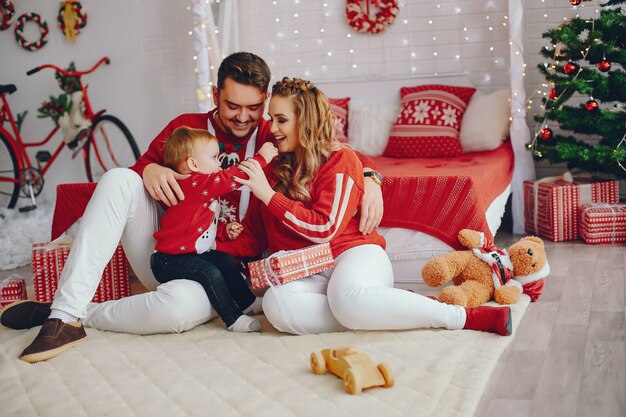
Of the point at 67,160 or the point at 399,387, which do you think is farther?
the point at 67,160

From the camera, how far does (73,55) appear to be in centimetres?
579

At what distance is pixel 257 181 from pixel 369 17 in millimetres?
2756

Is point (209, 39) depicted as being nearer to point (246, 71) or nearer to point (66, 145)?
point (66, 145)

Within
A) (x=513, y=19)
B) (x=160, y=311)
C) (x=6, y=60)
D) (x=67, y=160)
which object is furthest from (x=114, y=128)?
(x=160, y=311)

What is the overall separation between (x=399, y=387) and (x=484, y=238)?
3.51 feet

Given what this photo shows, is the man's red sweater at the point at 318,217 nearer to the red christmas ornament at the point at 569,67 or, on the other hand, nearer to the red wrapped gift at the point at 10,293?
the red wrapped gift at the point at 10,293

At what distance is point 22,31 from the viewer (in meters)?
5.85

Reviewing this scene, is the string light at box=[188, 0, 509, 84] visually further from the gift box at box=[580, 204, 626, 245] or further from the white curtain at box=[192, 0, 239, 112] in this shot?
the gift box at box=[580, 204, 626, 245]

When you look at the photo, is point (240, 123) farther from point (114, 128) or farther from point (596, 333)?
point (114, 128)

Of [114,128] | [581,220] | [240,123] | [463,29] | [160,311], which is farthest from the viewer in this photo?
[114,128]

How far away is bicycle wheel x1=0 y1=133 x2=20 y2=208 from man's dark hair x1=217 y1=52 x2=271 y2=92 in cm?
323

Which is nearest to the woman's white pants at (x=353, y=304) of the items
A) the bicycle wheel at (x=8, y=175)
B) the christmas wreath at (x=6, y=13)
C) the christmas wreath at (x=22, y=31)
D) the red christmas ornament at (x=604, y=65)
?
the red christmas ornament at (x=604, y=65)

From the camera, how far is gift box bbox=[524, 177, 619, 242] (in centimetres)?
396

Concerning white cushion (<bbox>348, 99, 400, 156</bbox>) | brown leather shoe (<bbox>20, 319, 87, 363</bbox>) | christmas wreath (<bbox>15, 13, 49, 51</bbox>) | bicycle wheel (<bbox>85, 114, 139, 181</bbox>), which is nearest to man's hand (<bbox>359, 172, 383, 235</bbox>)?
brown leather shoe (<bbox>20, 319, 87, 363</bbox>)
